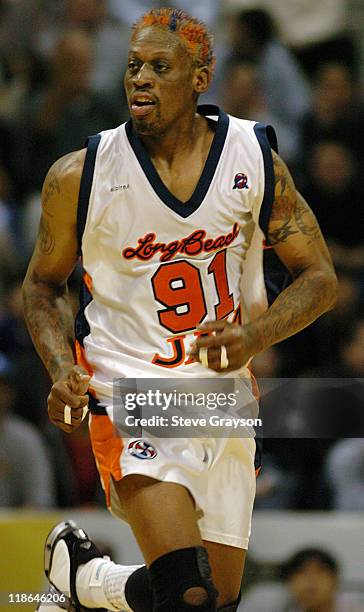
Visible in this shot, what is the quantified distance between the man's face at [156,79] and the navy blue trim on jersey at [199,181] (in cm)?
11

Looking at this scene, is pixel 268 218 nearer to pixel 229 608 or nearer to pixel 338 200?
pixel 229 608

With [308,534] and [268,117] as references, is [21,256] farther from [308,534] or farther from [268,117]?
[308,534]

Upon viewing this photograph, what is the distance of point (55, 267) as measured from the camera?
4.54 meters

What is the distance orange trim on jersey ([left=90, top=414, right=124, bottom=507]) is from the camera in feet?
14.3

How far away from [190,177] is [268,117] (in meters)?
3.38

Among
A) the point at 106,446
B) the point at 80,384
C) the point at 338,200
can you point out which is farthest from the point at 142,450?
the point at 338,200

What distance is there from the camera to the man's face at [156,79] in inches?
171

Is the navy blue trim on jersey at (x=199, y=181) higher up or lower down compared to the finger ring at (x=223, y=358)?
higher up

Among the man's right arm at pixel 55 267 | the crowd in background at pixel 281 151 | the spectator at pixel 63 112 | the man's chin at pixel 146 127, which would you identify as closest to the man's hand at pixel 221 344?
the man's right arm at pixel 55 267

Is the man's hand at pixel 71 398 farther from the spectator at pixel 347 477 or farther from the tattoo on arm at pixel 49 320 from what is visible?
the spectator at pixel 347 477

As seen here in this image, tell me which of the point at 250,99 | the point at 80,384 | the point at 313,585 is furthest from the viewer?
the point at 250,99

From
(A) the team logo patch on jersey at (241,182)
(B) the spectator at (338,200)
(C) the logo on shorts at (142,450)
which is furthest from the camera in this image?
(B) the spectator at (338,200)

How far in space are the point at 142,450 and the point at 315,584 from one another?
6.25ft

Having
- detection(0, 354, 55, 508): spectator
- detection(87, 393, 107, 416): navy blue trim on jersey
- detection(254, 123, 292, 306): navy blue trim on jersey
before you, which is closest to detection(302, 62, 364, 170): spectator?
detection(0, 354, 55, 508): spectator
